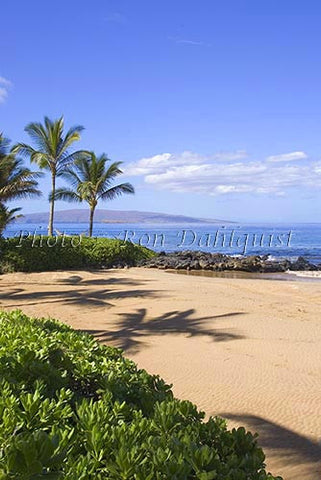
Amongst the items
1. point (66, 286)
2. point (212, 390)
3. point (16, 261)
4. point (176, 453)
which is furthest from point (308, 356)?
point (16, 261)

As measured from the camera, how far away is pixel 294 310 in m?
11.8

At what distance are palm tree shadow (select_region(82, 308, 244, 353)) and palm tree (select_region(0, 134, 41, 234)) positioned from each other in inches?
414

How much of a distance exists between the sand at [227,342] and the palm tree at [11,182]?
16.1 ft

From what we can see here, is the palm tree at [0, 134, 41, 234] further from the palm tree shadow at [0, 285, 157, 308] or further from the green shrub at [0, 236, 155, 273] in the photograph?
the palm tree shadow at [0, 285, 157, 308]

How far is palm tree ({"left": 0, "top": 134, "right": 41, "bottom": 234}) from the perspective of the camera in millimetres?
18478

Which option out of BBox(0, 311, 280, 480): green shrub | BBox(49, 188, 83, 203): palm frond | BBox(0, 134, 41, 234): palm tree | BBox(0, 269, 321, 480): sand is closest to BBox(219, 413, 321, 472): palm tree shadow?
BBox(0, 269, 321, 480): sand

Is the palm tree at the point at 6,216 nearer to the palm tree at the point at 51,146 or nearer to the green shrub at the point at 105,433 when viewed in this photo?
the palm tree at the point at 51,146

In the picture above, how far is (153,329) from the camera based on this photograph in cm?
917

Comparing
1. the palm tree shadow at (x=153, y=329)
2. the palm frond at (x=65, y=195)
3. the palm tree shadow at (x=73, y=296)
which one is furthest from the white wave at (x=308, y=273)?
the palm tree shadow at (x=153, y=329)

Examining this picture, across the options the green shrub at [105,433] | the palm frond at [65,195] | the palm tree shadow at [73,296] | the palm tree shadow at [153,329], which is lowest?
the palm tree shadow at [73,296]

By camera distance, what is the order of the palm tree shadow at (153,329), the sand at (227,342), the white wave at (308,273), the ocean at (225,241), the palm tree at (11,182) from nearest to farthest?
the sand at (227,342) → the palm tree shadow at (153,329) → the palm tree at (11,182) → the white wave at (308,273) → the ocean at (225,241)

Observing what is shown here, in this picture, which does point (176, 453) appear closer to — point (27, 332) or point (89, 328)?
point (27, 332)

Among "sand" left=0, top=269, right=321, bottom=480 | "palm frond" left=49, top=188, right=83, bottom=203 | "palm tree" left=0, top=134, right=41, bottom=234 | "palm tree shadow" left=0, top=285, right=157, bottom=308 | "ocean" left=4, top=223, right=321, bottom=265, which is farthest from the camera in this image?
"ocean" left=4, top=223, right=321, bottom=265

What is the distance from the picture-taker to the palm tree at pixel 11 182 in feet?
60.6
